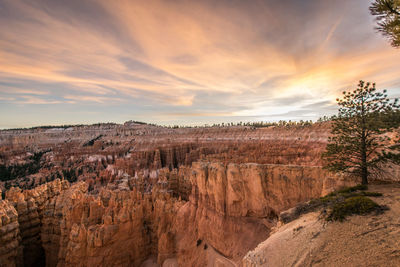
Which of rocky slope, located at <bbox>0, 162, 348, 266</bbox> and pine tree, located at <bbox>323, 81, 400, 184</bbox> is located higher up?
pine tree, located at <bbox>323, 81, 400, 184</bbox>

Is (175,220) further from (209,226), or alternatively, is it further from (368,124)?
(368,124)

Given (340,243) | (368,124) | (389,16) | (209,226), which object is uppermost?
(389,16)

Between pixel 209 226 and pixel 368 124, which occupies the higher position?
pixel 368 124

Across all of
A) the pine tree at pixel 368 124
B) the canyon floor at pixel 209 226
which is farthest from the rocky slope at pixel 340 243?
the pine tree at pixel 368 124

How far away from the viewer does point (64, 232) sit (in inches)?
632

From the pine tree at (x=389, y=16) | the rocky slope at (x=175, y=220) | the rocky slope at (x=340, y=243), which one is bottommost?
the rocky slope at (x=175, y=220)

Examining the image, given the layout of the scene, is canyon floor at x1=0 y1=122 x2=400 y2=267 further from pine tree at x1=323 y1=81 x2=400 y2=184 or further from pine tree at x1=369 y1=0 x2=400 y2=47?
pine tree at x1=369 y1=0 x2=400 y2=47

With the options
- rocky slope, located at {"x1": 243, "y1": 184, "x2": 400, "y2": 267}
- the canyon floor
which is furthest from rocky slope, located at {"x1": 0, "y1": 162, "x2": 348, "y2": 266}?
rocky slope, located at {"x1": 243, "y1": 184, "x2": 400, "y2": 267}

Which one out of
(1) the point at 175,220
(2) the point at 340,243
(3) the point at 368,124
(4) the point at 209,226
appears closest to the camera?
(2) the point at 340,243

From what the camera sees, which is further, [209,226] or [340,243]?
[209,226]

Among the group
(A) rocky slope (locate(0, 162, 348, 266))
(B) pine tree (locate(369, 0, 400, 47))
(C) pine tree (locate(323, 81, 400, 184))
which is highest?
(B) pine tree (locate(369, 0, 400, 47))

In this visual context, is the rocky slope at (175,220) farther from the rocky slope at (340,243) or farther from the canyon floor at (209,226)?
the rocky slope at (340,243)

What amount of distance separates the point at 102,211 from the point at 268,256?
15.9 metres

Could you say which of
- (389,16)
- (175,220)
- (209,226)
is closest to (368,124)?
(389,16)
